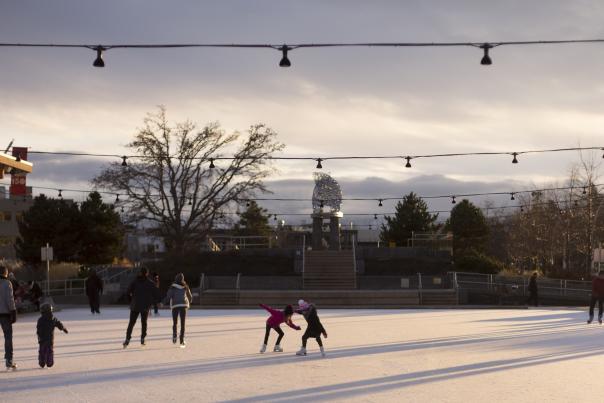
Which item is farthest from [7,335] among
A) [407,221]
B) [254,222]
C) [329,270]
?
[254,222]

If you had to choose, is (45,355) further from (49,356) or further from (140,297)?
(140,297)

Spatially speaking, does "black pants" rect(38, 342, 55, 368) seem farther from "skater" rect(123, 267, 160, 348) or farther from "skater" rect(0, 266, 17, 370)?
"skater" rect(123, 267, 160, 348)

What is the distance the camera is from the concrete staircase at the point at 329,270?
44156 mm

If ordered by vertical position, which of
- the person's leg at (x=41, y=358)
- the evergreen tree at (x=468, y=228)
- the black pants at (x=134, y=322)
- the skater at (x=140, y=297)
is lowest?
the person's leg at (x=41, y=358)

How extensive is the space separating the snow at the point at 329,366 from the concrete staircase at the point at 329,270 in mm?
20314

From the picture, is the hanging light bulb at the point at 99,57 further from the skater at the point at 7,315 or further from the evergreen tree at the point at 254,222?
the evergreen tree at the point at 254,222

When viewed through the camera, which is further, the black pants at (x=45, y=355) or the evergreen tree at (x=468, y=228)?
the evergreen tree at (x=468, y=228)

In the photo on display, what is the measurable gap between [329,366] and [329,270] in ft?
108

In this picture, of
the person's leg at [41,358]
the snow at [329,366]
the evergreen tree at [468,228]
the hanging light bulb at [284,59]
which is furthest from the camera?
the evergreen tree at [468,228]

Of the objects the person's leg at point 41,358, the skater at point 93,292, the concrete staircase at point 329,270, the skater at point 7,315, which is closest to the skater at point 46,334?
the person's leg at point 41,358

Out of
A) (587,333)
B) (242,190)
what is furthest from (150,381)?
(242,190)

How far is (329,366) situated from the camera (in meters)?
14.0

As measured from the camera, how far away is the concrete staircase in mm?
44156

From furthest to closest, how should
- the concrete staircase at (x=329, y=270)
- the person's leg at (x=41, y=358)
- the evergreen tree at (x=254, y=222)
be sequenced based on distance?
the evergreen tree at (x=254, y=222) < the concrete staircase at (x=329, y=270) < the person's leg at (x=41, y=358)
